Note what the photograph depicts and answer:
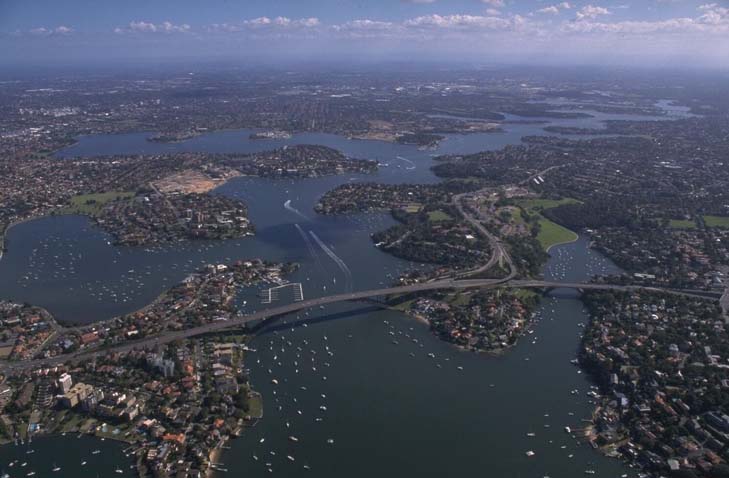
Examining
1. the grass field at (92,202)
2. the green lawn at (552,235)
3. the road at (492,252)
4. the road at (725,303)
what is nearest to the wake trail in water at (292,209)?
the road at (492,252)

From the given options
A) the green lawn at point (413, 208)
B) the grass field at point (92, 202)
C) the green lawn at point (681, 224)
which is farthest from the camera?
the green lawn at point (413, 208)

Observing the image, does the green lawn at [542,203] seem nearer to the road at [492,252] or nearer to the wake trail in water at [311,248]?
the road at [492,252]

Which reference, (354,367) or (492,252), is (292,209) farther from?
(354,367)

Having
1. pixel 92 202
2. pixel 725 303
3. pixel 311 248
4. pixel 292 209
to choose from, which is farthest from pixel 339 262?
pixel 92 202

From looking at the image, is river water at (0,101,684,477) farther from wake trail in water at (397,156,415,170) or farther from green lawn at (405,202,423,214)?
wake trail in water at (397,156,415,170)

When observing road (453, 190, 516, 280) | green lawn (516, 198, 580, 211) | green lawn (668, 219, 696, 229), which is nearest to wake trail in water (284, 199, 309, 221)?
road (453, 190, 516, 280)
